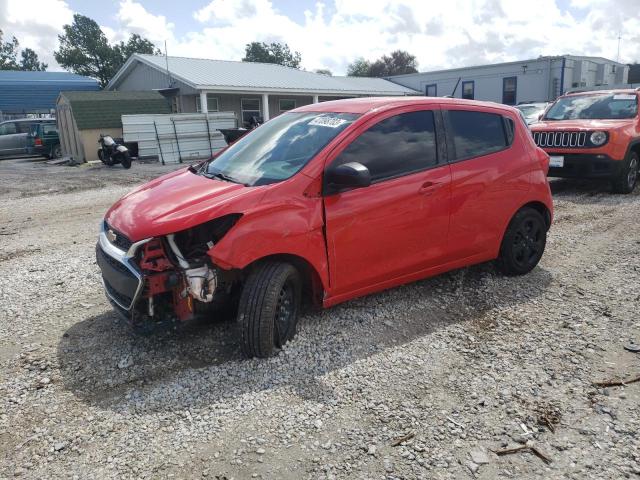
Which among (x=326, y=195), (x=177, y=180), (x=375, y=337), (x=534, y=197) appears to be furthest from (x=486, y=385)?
(x=177, y=180)

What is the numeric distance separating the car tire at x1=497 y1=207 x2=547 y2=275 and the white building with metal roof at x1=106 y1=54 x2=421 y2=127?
19.5 meters

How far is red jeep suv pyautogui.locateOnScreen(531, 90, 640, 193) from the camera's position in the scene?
8.92 m

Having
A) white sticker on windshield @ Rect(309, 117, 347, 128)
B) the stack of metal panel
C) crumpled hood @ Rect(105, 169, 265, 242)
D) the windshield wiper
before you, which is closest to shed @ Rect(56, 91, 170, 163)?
the stack of metal panel

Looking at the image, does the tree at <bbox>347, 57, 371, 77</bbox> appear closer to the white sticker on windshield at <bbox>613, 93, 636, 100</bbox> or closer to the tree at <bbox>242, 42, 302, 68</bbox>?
the tree at <bbox>242, 42, 302, 68</bbox>

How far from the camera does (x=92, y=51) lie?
54312 millimetres

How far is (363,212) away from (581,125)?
7277mm

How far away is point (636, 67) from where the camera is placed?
149 feet

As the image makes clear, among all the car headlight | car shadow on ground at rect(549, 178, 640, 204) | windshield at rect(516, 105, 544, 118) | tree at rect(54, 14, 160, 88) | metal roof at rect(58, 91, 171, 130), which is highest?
tree at rect(54, 14, 160, 88)

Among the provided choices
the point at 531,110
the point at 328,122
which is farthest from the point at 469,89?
the point at 328,122

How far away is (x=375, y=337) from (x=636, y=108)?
8.66m

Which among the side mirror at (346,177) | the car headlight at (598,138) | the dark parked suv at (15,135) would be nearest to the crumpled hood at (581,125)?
the car headlight at (598,138)

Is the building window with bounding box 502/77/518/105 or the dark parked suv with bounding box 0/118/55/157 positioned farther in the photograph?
the building window with bounding box 502/77/518/105

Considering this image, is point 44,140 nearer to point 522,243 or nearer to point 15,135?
point 15,135

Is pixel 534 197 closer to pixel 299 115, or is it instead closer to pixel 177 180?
pixel 299 115
